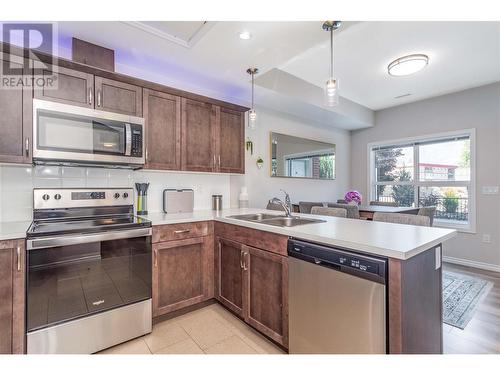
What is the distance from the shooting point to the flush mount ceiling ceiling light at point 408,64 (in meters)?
2.73

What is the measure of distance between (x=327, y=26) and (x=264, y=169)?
6.85ft

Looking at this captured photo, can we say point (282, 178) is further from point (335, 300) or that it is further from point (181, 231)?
point (335, 300)

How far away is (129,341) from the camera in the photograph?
1927 millimetres

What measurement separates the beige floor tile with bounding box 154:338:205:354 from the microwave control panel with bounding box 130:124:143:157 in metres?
1.58

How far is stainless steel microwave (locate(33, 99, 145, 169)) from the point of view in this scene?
184cm

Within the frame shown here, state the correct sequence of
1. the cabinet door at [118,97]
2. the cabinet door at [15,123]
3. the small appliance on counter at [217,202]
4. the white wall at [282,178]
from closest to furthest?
the cabinet door at [15,123], the cabinet door at [118,97], the small appliance on counter at [217,202], the white wall at [282,178]

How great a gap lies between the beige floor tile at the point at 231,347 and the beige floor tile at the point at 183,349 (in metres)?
0.08

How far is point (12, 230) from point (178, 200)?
4.51 ft

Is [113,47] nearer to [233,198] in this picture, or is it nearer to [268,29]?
[268,29]

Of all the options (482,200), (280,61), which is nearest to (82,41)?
(280,61)

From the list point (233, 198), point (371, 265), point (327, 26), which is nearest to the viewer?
point (371, 265)

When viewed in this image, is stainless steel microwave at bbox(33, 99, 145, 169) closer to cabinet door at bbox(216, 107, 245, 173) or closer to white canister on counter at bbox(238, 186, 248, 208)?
cabinet door at bbox(216, 107, 245, 173)

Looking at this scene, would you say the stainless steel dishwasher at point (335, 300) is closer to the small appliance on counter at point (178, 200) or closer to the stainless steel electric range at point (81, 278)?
the stainless steel electric range at point (81, 278)

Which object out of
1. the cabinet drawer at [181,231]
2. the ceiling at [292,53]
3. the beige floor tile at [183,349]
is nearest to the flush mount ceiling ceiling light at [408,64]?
the ceiling at [292,53]
